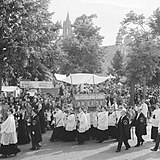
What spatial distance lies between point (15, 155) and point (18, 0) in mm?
11722

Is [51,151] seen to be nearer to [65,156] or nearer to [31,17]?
[65,156]

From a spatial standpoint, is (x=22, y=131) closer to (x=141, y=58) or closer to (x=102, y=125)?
(x=102, y=125)

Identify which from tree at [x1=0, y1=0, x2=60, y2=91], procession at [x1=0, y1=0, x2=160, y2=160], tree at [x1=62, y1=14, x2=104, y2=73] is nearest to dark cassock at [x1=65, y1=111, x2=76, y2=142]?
procession at [x1=0, y1=0, x2=160, y2=160]

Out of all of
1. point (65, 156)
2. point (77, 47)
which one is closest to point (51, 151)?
point (65, 156)

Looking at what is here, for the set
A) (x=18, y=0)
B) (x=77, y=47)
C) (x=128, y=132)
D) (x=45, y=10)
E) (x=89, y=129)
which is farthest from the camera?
(x=77, y=47)

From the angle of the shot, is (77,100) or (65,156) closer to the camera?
(65,156)

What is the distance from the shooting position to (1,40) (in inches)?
766

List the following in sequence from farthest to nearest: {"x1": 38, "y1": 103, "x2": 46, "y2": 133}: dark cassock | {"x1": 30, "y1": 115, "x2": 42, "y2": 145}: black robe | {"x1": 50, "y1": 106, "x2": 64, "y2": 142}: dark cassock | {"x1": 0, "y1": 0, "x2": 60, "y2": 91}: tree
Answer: {"x1": 0, "y1": 0, "x2": 60, "y2": 91}: tree, {"x1": 38, "y1": 103, "x2": 46, "y2": 133}: dark cassock, {"x1": 50, "y1": 106, "x2": 64, "y2": 142}: dark cassock, {"x1": 30, "y1": 115, "x2": 42, "y2": 145}: black robe

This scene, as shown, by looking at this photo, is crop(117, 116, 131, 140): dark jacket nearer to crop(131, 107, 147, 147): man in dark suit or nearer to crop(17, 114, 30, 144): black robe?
crop(131, 107, 147, 147): man in dark suit

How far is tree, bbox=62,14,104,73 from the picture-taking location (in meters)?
35.8

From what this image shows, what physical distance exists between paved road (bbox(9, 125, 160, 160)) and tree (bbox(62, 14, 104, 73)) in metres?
22.9

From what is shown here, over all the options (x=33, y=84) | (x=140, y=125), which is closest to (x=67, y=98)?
(x=33, y=84)

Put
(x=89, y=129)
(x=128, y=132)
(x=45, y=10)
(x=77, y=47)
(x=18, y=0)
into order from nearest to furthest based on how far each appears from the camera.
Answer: (x=128, y=132) < (x=89, y=129) < (x=18, y=0) < (x=45, y=10) < (x=77, y=47)

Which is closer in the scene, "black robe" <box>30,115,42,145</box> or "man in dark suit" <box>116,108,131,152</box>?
"man in dark suit" <box>116,108,131,152</box>
